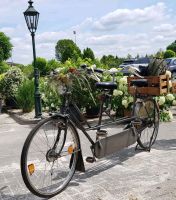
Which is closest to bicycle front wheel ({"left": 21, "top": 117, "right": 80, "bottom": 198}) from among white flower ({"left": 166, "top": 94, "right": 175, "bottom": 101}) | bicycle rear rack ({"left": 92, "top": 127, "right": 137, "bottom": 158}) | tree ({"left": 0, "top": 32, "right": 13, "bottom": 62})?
bicycle rear rack ({"left": 92, "top": 127, "right": 137, "bottom": 158})

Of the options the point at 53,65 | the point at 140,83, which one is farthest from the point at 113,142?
the point at 53,65

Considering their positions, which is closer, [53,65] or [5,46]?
[53,65]

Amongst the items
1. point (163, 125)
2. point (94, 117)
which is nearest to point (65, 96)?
point (163, 125)

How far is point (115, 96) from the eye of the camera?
8570 millimetres

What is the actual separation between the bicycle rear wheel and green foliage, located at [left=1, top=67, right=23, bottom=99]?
7.00 metres

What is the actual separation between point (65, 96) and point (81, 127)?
452 mm

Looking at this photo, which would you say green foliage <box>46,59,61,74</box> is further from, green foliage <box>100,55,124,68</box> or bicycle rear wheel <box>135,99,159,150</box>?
green foliage <box>100,55,124,68</box>

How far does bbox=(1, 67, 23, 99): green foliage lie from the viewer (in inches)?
479

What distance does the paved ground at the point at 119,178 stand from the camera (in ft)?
12.9

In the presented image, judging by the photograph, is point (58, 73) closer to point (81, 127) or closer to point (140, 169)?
point (81, 127)

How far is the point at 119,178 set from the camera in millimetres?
4434

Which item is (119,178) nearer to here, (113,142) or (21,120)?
(113,142)

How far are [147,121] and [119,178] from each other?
1.44 m

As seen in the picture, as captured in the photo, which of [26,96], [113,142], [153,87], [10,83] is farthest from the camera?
[10,83]
